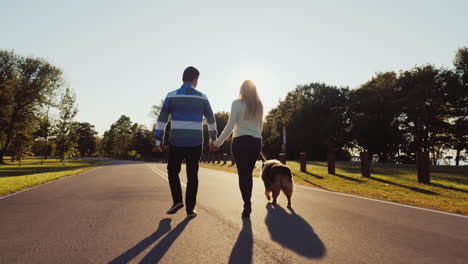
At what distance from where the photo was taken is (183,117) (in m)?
5.52

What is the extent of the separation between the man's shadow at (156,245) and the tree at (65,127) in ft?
109

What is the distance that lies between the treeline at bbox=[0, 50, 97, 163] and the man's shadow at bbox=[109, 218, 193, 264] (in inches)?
1324

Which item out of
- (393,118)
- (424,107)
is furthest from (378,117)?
(424,107)

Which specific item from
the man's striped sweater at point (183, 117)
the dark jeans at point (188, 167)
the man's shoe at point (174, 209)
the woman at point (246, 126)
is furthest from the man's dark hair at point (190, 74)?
the man's shoe at point (174, 209)

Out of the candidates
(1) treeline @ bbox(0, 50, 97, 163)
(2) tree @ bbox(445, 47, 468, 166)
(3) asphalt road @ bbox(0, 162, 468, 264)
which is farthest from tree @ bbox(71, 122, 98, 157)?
(3) asphalt road @ bbox(0, 162, 468, 264)

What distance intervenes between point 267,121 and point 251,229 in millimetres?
68795

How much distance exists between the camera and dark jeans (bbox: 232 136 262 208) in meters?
5.37

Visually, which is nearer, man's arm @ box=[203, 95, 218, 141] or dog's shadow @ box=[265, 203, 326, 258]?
dog's shadow @ box=[265, 203, 326, 258]

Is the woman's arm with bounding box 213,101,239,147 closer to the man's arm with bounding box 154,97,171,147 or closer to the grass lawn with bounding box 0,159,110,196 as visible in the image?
the man's arm with bounding box 154,97,171,147

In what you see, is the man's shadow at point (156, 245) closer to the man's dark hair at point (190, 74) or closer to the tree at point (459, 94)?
the man's dark hair at point (190, 74)

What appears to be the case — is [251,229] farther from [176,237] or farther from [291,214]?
[291,214]

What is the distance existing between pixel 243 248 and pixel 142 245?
1.08m

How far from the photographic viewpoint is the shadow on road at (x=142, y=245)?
9.98 ft

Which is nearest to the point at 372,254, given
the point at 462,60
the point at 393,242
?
the point at 393,242
